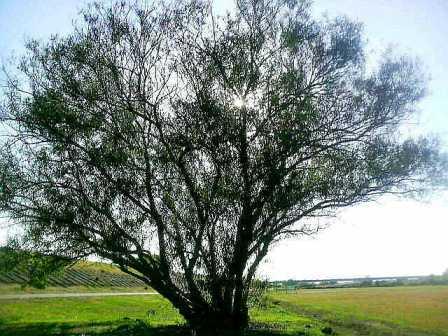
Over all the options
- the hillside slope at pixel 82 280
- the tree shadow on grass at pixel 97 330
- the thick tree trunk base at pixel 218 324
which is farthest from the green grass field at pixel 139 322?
the hillside slope at pixel 82 280

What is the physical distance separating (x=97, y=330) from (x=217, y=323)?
681 centimetres

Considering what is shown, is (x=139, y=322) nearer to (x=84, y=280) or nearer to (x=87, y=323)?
(x=87, y=323)

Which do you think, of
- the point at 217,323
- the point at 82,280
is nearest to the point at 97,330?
the point at 217,323

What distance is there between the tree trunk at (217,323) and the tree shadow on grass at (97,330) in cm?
59

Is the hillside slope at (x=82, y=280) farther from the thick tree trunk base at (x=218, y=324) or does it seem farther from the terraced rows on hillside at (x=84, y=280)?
the thick tree trunk base at (x=218, y=324)

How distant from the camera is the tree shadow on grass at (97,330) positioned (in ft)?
84.1

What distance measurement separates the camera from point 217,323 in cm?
2773

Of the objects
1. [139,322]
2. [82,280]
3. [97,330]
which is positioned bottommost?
[97,330]

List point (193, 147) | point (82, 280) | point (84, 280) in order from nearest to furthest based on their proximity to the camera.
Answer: point (193, 147), point (82, 280), point (84, 280)

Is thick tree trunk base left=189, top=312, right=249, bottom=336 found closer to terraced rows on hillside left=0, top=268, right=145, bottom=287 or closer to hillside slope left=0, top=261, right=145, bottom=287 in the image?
hillside slope left=0, top=261, right=145, bottom=287

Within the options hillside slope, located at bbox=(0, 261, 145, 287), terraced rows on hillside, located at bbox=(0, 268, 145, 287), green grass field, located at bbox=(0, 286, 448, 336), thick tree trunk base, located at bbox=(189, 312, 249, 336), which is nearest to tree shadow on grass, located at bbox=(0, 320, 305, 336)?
green grass field, located at bbox=(0, 286, 448, 336)

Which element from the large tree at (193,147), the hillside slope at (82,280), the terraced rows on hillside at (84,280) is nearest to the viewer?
the large tree at (193,147)

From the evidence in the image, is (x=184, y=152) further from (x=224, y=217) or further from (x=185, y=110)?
(x=224, y=217)

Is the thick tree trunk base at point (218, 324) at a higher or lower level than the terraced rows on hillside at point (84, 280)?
lower
